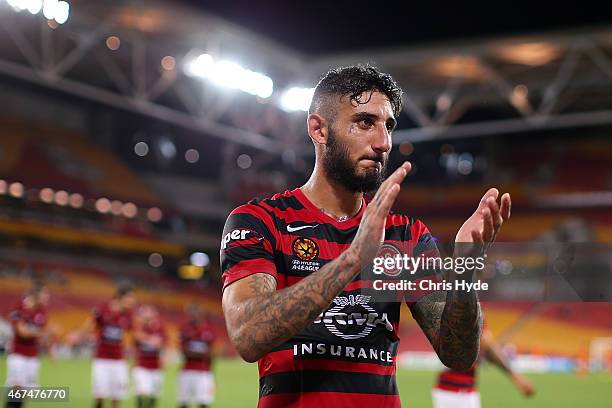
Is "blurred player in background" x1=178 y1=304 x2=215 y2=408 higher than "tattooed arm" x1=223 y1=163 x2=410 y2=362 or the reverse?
higher

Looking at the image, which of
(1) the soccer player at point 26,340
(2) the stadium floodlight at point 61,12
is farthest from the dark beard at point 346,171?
(2) the stadium floodlight at point 61,12

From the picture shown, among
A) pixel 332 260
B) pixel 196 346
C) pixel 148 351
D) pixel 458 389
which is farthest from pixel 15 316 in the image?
pixel 332 260

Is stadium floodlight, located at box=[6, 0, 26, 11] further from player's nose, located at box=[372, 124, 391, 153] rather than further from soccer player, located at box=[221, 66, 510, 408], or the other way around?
player's nose, located at box=[372, 124, 391, 153]

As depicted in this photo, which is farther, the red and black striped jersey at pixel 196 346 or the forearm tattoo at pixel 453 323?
the red and black striped jersey at pixel 196 346

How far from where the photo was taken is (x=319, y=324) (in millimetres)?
2777

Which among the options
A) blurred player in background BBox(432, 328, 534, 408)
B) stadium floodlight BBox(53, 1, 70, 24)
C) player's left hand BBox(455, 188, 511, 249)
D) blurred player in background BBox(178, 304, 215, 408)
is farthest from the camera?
stadium floodlight BBox(53, 1, 70, 24)

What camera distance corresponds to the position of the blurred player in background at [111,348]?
44.6 feet

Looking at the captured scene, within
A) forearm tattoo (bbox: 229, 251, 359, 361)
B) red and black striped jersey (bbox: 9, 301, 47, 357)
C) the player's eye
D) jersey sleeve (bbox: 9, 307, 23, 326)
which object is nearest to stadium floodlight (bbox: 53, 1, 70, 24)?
red and black striped jersey (bbox: 9, 301, 47, 357)

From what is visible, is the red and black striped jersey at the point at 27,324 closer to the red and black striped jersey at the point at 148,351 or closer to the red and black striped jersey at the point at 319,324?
the red and black striped jersey at the point at 148,351

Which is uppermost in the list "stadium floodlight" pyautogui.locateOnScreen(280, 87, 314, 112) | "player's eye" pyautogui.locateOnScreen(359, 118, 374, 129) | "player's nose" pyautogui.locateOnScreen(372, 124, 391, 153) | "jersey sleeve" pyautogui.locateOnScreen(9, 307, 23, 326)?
"stadium floodlight" pyautogui.locateOnScreen(280, 87, 314, 112)

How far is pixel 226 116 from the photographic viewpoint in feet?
115

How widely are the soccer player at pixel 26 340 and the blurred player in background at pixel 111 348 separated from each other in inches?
41.4

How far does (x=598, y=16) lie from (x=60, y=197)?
24.5 metres

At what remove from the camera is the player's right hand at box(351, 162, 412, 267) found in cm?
239
